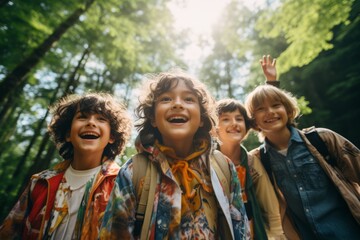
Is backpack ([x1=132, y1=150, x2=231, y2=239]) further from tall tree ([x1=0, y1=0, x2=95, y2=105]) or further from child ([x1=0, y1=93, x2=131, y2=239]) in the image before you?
tall tree ([x1=0, y1=0, x2=95, y2=105])

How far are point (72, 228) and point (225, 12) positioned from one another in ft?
32.4

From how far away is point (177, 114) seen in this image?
1941 millimetres

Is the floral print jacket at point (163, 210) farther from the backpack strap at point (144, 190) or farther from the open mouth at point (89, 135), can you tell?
the open mouth at point (89, 135)

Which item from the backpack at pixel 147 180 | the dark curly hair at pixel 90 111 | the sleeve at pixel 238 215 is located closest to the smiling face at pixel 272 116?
the backpack at pixel 147 180

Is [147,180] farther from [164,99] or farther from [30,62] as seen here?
[30,62]

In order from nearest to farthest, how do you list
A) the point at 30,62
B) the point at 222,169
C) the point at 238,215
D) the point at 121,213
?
the point at 121,213
the point at 238,215
the point at 222,169
the point at 30,62

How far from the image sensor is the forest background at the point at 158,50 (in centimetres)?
508

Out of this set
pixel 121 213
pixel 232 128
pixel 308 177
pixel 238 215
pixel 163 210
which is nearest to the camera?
pixel 121 213

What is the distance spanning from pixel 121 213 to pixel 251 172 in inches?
74.8

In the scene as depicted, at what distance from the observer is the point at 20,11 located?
481 cm

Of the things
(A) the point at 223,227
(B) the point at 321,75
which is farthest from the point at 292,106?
(B) the point at 321,75

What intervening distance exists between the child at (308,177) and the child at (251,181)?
0.45ft

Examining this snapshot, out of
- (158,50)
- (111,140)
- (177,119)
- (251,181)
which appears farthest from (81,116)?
(158,50)

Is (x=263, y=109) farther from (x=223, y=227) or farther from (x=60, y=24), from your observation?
(x=60, y=24)
